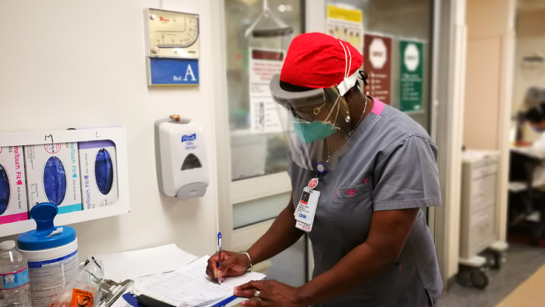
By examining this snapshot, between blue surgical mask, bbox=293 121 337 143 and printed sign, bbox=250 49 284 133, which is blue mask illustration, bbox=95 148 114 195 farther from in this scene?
printed sign, bbox=250 49 284 133

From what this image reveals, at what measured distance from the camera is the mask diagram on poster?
2227 millimetres

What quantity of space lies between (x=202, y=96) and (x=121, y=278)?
704 millimetres

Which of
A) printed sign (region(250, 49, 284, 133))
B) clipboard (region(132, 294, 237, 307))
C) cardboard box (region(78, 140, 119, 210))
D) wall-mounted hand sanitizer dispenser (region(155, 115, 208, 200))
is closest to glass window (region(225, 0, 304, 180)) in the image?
printed sign (region(250, 49, 284, 133))

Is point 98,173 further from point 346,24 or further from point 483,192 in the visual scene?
point 483,192

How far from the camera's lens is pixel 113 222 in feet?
4.70

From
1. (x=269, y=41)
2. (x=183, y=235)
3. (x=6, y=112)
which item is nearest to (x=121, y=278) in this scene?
(x=183, y=235)

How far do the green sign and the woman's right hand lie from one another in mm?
1910

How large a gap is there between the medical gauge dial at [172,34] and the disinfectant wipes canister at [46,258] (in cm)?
64

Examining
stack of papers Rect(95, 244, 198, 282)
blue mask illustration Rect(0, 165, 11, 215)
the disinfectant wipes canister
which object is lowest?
stack of papers Rect(95, 244, 198, 282)

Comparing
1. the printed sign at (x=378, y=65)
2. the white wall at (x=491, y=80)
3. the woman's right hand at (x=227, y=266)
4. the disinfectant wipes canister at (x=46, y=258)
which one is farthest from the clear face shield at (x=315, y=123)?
the white wall at (x=491, y=80)


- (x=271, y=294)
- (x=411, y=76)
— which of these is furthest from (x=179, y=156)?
(x=411, y=76)

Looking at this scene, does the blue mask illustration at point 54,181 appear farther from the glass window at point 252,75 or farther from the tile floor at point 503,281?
the tile floor at point 503,281

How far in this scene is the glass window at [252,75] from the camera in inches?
76.5

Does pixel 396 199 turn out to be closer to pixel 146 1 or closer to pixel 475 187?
pixel 146 1
